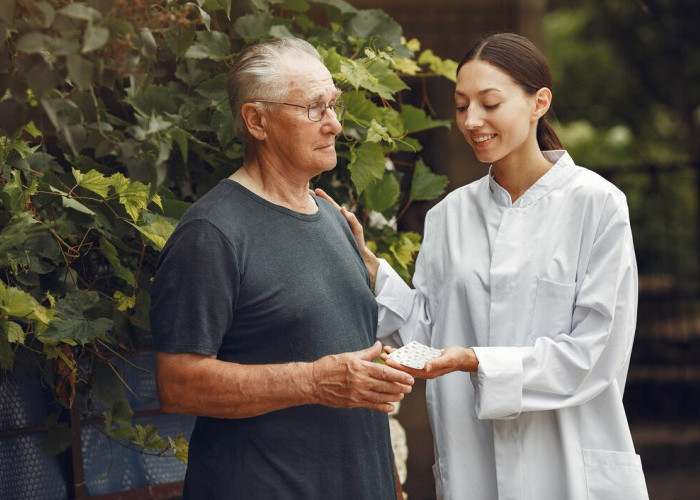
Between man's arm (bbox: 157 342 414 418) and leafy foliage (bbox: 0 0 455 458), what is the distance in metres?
0.39

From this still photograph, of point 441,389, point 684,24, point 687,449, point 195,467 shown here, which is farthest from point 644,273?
point 195,467

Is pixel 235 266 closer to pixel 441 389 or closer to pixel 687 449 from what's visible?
pixel 441 389

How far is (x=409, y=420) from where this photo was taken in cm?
486

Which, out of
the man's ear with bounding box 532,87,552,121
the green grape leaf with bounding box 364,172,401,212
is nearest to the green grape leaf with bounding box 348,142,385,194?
the green grape leaf with bounding box 364,172,401,212

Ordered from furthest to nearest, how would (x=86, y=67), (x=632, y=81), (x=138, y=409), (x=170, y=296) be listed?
(x=632, y=81)
(x=138, y=409)
(x=170, y=296)
(x=86, y=67)

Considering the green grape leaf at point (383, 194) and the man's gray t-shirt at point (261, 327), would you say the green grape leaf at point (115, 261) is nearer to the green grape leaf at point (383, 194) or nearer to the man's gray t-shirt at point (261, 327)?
the man's gray t-shirt at point (261, 327)

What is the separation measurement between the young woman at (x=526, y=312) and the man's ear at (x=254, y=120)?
42 centimetres

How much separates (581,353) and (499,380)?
0.67 feet

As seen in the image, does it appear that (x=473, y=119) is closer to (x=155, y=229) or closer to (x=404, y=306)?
(x=404, y=306)

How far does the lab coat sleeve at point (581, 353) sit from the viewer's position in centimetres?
242

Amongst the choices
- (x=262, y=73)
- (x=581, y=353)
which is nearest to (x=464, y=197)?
(x=581, y=353)

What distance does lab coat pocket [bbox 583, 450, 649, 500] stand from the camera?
2.50 meters

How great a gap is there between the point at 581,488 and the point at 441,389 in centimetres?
44

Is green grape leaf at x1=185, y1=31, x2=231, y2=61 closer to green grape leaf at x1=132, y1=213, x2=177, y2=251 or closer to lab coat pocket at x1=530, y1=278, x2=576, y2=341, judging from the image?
green grape leaf at x1=132, y1=213, x2=177, y2=251
